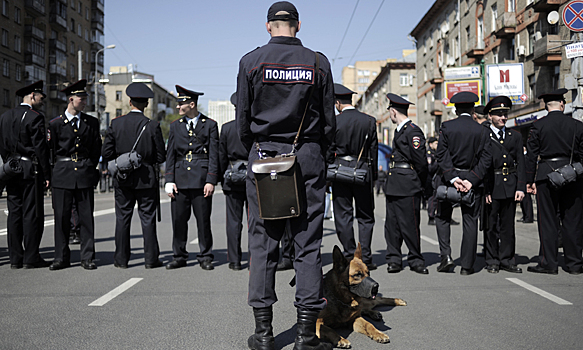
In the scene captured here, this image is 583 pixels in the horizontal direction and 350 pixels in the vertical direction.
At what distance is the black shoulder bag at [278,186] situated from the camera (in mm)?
3678

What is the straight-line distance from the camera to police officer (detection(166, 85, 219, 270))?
282 inches

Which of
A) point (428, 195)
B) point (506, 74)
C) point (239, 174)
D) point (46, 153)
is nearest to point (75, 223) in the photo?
point (46, 153)

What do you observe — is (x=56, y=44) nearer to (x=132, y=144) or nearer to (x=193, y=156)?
(x=132, y=144)

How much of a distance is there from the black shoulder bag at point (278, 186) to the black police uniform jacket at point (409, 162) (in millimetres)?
3550

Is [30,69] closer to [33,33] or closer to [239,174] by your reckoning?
[33,33]

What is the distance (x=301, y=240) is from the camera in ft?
12.6

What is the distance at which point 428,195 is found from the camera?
49.4 feet

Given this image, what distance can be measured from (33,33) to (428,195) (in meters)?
48.4

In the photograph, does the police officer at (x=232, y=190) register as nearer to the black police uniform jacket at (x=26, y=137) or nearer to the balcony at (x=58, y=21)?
the black police uniform jacket at (x=26, y=137)

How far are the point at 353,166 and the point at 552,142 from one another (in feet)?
8.29

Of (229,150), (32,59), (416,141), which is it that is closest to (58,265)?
(229,150)

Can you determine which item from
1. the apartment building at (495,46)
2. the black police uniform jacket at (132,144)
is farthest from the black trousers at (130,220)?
the apartment building at (495,46)

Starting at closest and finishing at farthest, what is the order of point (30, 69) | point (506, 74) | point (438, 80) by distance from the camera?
point (506, 74) → point (438, 80) → point (30, 69)

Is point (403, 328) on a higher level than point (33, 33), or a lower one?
lower
